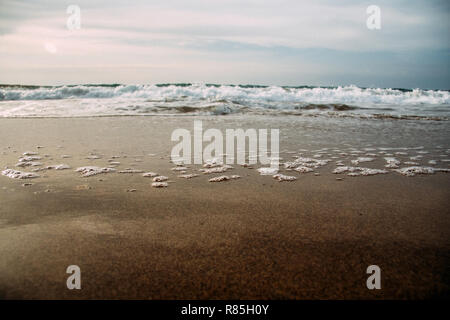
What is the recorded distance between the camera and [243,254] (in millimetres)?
1762

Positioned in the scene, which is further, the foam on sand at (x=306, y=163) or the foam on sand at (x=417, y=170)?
the foam on sand at (x=306, y=163)

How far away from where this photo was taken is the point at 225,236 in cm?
198

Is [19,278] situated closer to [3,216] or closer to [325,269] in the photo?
[3,216]

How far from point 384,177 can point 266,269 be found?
2393mm

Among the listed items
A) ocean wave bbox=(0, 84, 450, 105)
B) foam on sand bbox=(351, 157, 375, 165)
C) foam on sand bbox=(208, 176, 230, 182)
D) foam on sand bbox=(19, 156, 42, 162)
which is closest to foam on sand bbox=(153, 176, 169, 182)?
foam on sand bbox=(208, 176, 230, 182)

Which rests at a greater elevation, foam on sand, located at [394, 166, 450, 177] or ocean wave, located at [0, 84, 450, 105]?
ocean wave, located at [0, 84, 450, 105]

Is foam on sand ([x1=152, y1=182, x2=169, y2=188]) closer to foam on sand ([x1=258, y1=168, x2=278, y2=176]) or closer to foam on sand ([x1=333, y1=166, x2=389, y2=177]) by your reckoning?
foam on sand ([x1=258, y1=168, x2=278, y2=176])

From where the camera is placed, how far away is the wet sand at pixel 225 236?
149 centimetres

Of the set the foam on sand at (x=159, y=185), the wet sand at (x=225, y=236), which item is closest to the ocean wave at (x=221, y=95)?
the foam on sand at (x=159, y=185)

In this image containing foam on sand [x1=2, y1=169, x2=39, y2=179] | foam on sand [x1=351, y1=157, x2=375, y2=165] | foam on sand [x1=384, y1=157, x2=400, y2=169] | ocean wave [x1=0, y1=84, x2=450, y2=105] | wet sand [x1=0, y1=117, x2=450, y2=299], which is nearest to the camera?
wet sand [x1=0, y1=117, x2=450, y2=299]

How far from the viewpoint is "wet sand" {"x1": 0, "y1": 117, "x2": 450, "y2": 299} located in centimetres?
149

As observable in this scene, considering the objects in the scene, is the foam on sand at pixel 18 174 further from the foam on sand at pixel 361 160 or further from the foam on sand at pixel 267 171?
the foam on sand at pixel 361 160

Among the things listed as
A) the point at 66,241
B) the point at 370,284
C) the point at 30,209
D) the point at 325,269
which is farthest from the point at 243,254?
the point at 30,209
